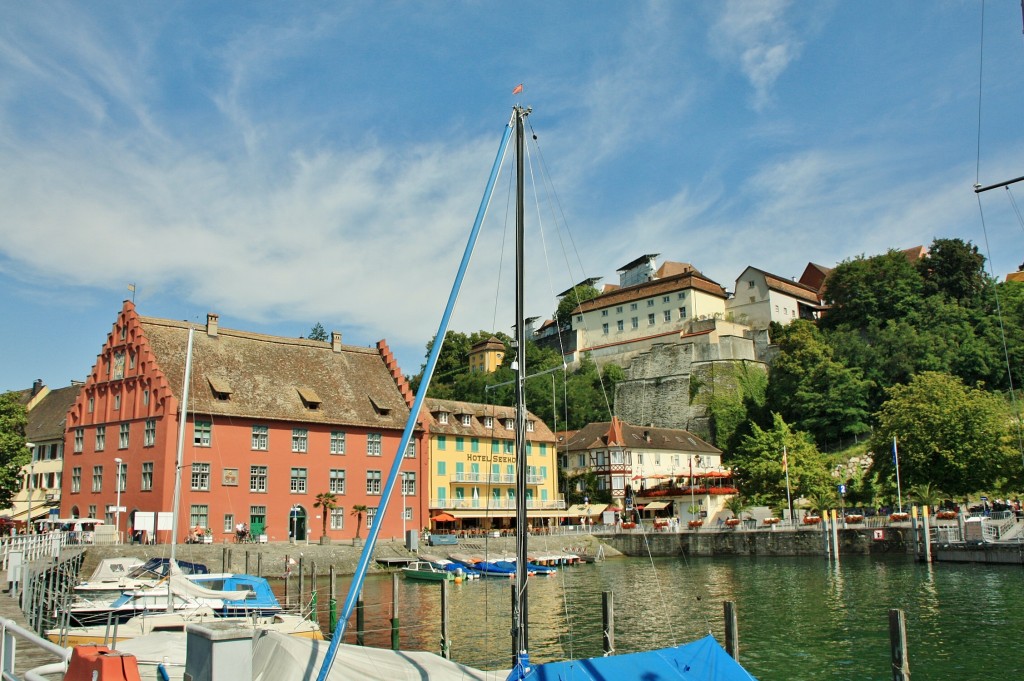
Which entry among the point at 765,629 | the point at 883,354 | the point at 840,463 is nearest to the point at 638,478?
the point at 840,463

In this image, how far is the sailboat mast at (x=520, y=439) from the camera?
1759cm

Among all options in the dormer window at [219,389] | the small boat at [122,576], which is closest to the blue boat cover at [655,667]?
the small boat at [122,576]

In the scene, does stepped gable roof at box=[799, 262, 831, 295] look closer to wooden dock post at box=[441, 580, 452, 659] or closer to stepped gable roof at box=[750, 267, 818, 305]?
stepped gable roof at box=[750, 267, 818, 305]

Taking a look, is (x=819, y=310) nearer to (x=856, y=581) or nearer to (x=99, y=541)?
(x=856, y=581)

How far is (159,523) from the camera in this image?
51.5m

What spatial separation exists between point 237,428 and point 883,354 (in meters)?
72.8

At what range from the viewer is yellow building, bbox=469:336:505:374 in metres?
159

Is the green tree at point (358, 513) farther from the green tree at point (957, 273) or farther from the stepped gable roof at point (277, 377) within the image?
the green tree at point (957, 273)

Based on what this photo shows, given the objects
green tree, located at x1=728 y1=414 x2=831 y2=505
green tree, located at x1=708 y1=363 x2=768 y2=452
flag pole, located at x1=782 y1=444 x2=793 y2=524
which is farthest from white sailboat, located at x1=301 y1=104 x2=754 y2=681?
green tree, located at x1=708 y1=363 x2=768 y2=452

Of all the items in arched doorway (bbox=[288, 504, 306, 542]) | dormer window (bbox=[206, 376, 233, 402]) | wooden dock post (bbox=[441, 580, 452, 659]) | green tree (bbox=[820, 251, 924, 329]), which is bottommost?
wooden dock post (bbox=[441, 580, 452, 659])

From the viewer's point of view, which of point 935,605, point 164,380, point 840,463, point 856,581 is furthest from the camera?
point 840,463

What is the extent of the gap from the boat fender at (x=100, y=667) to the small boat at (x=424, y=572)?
43361 mm

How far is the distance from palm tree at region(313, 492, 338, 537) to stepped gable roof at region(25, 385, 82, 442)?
99.3 feet

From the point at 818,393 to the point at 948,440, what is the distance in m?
29.7
